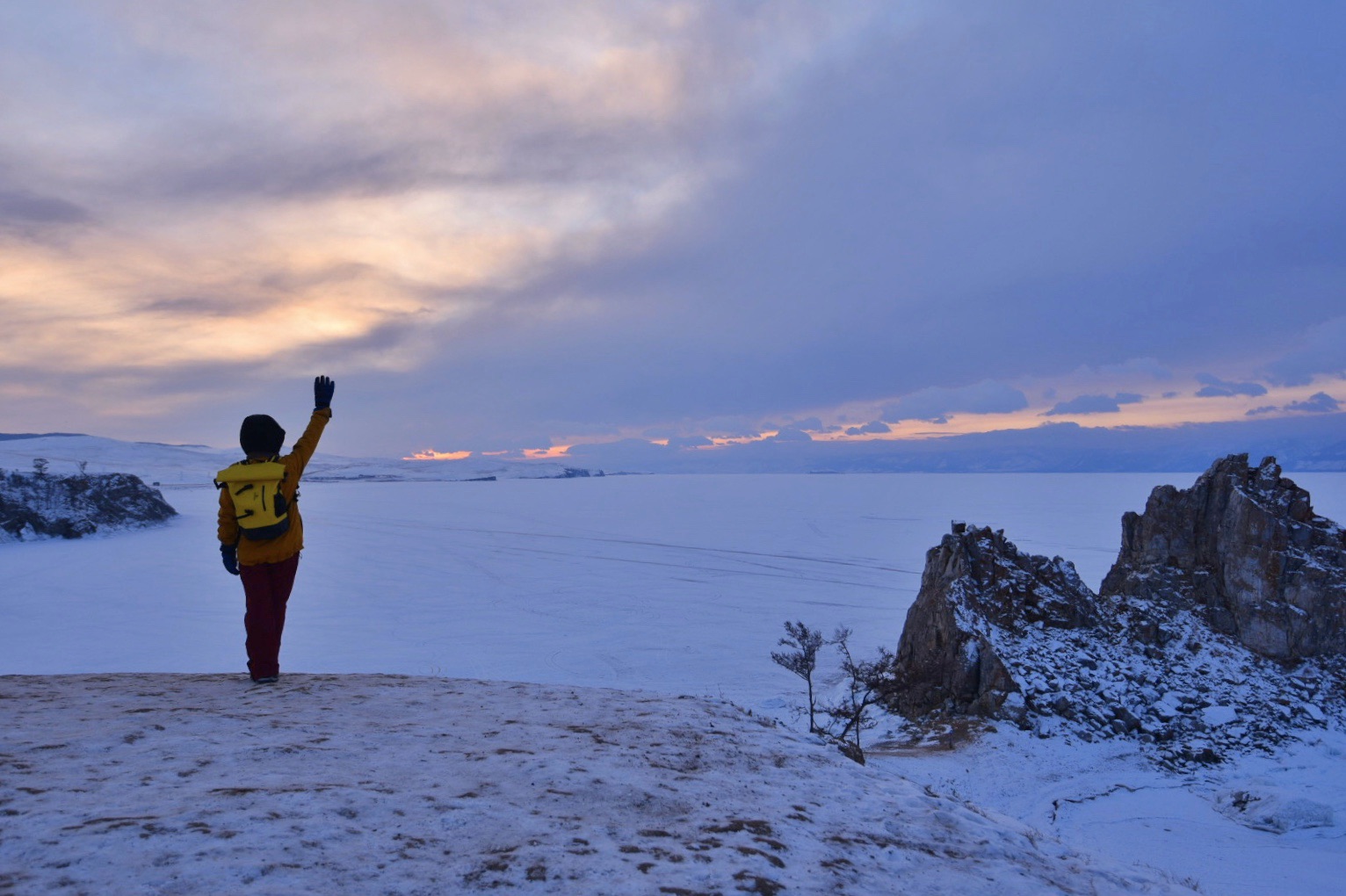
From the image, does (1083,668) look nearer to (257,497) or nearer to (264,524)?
(264,524)

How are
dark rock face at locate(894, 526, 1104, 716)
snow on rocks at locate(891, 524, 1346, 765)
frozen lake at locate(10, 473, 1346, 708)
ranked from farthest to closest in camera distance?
frozen lake at locate(10, 473, 1346, 708)
dark rock face at locate(894, 526, 1104, 716)
snow on rocks at locate(891, 524, 1346, 765)

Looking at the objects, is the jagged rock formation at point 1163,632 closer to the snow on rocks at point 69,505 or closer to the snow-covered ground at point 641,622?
the snow-covered ground at point 641,622

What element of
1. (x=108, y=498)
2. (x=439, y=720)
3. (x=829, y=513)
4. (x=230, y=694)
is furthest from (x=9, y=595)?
(x=829, y=513)

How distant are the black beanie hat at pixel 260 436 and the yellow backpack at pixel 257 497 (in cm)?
19

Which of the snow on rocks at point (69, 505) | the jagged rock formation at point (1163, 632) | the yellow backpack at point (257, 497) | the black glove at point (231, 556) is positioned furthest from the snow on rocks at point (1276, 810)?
the snow on rocks at point (69, 505)

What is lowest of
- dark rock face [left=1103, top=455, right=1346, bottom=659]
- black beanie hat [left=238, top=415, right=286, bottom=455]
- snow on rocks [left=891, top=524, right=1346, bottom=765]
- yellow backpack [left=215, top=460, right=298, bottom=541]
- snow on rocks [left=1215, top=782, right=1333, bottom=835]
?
snow on rocks [left=1215, top=782, right=1333, bottom=835]

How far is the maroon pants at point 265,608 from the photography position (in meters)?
6.79

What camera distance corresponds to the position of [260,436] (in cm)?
683

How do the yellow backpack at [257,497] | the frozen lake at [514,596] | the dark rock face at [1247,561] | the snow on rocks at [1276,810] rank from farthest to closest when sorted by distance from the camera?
the frozen lake at [514,596]
the dark rock face at [1247,561]
the snow on rocks at [1276,810]
the yellow backpack at [257,497]

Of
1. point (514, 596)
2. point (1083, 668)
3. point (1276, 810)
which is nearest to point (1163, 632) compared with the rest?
point (1083, 668)

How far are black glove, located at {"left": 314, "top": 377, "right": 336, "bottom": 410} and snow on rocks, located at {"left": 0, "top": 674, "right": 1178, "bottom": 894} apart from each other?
8.74 ft

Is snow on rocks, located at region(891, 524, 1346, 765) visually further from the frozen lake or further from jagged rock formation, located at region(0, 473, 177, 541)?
jagged rock formation, located at region(0, 473, 177, 541)

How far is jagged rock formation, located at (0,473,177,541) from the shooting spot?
41125mm

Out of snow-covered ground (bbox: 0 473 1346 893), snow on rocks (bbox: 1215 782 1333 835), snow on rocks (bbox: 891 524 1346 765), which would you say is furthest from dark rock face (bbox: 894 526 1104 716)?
snow on rocks (bbox: 1215 782 1333 835)
